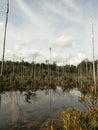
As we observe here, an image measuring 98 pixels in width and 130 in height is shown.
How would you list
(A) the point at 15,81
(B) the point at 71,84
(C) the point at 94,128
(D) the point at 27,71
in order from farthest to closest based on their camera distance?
(D) the point at 27,71, (B) the point at 71,84, (A) the point at 15,81, (C) the point at 94,128

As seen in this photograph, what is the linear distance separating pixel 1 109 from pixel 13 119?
13.5 ft

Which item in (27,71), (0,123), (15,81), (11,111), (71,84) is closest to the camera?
(0,123)

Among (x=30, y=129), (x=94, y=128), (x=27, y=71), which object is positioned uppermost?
(x=27, y=71)

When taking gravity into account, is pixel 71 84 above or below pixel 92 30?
below

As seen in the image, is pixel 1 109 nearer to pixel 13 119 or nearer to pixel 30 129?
pixel 13 119

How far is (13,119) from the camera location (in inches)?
615

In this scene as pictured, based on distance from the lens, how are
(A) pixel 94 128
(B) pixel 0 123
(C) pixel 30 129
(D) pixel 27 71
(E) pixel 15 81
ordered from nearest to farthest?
1. (A) pixel 94 128
2. (C) pixel 30 129
3. (B) pixel 0 123
4. (E) pixel 15 81
5. (D) pixel 27 71

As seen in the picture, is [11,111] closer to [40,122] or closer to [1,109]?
[1,109]

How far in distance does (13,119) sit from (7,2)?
7.94 m

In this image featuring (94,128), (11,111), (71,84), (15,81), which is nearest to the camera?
(94,128)

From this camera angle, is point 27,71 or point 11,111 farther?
point 27,71

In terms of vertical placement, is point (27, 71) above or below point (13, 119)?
above

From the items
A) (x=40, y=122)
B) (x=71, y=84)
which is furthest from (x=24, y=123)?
(x=71, y=84)

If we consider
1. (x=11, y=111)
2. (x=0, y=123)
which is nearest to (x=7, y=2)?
(x=0, y=123)
